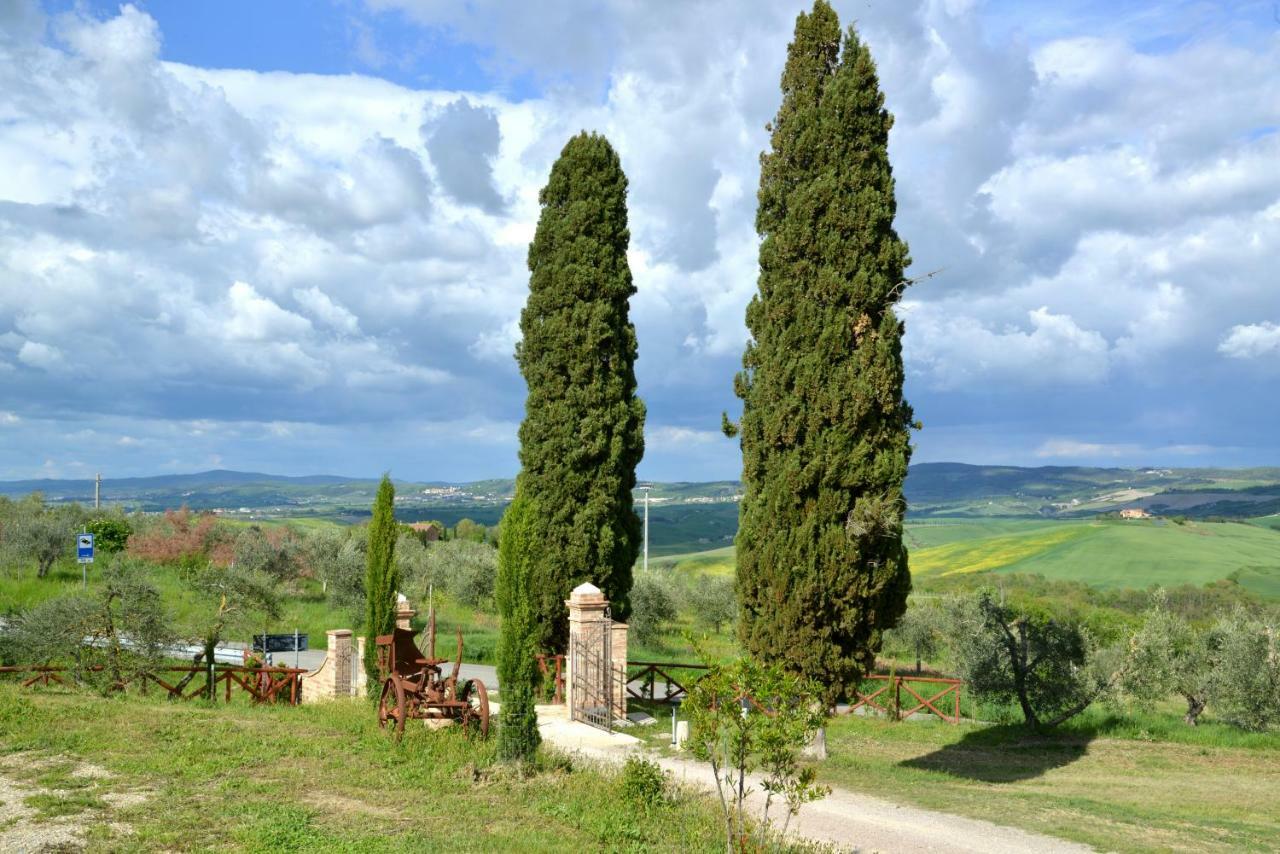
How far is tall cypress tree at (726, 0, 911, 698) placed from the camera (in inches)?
553

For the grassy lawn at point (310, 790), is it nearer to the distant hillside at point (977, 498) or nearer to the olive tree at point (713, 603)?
the olive tree at point (713, 603)

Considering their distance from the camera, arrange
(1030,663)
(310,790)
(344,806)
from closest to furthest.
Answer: (344,806)
(310,790)
(1030,663)

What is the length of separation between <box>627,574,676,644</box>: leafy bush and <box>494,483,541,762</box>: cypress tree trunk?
20.6 m

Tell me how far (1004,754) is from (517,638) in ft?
34.3

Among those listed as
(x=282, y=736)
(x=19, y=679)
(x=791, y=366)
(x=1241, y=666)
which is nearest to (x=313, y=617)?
(x=19, y=679)

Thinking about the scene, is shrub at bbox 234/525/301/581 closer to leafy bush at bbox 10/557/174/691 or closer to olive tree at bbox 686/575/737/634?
olive tree at bbox 686/575/737/634

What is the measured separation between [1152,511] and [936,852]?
111169mm

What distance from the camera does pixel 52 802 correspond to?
31.2ft

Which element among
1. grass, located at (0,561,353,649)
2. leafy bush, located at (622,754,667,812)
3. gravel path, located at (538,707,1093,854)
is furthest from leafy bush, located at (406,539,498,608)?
leafy bush, located at (622,754,667,812)

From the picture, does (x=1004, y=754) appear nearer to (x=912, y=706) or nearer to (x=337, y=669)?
(x=912, y=706)

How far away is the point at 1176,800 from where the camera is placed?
13.4m

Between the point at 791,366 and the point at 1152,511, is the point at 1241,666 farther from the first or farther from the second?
the point at 1152,511

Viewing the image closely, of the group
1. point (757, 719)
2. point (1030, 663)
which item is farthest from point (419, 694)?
point (1030, 663)

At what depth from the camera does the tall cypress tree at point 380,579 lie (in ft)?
59.5
